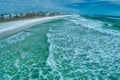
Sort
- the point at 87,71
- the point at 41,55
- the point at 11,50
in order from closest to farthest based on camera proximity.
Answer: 1. the point at 87,71
2. the point at 41,55
3. the point at 11,50

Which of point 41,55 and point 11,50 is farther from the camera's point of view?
point 11,50

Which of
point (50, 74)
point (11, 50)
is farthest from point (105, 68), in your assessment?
point (11, 50)

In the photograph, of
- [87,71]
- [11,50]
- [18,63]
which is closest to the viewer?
[87,71]

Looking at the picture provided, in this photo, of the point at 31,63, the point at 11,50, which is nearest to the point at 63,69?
the point at 31,63

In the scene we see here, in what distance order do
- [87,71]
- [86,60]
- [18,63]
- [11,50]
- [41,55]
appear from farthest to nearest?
[11,50] < [41,55] < [86,60] < [18,63] < [87,71]

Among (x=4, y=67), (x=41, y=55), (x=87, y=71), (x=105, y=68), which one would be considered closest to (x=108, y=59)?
(x=105, y=68)

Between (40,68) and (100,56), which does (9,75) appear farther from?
(100,56)

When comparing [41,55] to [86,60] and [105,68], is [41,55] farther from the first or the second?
[105,68]

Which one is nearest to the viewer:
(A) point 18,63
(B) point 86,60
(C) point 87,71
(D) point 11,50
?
(C) point 87,71

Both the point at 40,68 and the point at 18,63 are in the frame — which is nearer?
the point at 40,68
